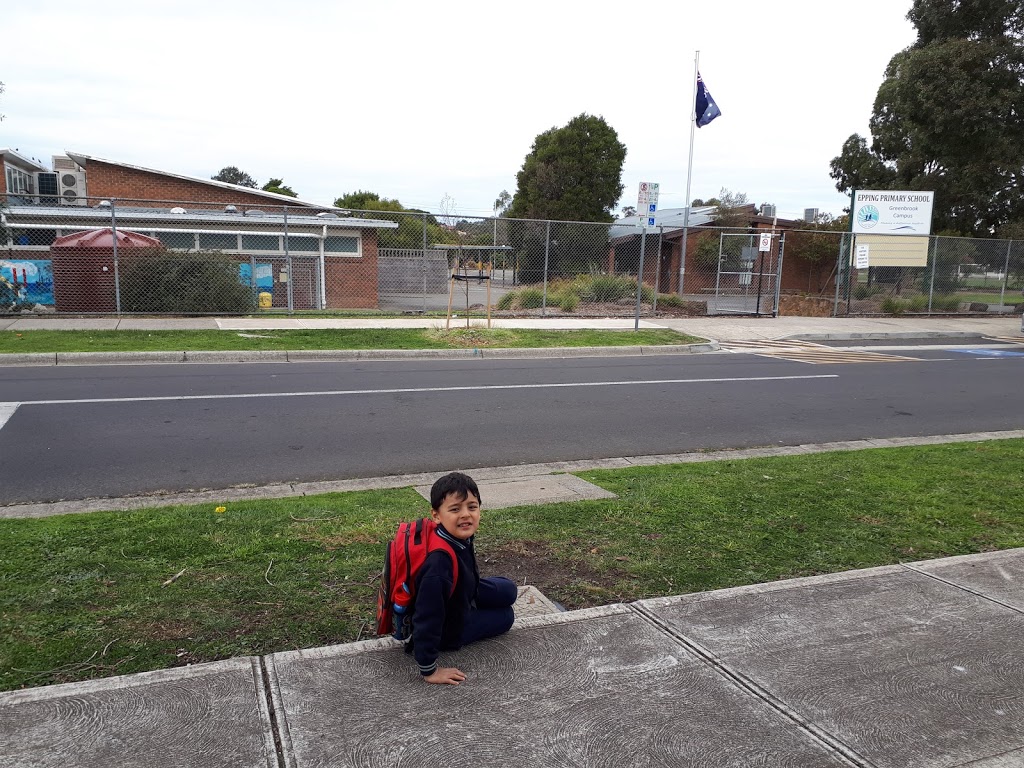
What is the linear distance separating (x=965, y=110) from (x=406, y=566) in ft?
101

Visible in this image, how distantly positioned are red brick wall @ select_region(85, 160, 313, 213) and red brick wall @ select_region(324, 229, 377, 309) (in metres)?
7.64

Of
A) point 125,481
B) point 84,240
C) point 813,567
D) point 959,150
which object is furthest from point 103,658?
point 959,150

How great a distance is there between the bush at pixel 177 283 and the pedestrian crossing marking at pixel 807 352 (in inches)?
412

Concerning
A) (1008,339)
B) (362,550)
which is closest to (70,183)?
(1008,339)

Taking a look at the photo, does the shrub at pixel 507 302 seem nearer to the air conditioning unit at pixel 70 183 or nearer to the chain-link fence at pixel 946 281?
the chain-link fence at pixel 946 281

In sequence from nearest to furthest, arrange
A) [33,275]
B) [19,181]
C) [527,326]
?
[527,326] < [33,275] < [19,181]

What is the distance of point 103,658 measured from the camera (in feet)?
10.6

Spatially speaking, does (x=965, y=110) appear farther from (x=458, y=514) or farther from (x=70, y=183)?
(x=70, y=183)

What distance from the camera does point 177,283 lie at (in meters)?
16.4

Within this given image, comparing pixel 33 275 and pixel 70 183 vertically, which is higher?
pixel 70 183

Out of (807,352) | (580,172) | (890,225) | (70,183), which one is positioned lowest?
(807,352)

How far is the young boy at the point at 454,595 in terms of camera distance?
3.10 m

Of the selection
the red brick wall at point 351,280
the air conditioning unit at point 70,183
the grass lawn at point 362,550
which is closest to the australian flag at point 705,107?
the red brick wall at point 351,280

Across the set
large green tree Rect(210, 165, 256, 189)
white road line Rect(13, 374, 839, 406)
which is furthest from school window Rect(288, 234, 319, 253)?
large green tree Rect(210, 165, 256, 189)
